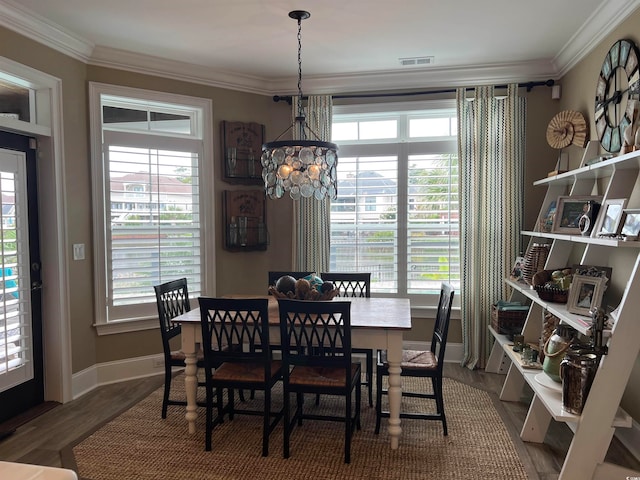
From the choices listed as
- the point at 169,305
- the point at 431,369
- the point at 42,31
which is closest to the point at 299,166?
the point at 169,305

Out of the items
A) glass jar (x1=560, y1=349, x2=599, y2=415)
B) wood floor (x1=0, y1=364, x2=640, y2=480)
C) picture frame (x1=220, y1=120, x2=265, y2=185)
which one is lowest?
wood floor (x1=0, y1=364, x2=640, y2=480)

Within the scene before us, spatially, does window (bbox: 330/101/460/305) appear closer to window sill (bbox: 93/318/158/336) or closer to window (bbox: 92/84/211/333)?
window (bbox: 92/84/211/333)

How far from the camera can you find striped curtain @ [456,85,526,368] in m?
4.26

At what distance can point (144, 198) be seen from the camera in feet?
13.5

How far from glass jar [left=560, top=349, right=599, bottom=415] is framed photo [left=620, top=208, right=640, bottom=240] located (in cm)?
67

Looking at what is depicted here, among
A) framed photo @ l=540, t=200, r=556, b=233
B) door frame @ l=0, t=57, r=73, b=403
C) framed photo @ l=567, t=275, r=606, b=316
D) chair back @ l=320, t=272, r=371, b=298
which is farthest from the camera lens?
chair back @ l=320, t=272, r=371, b=298

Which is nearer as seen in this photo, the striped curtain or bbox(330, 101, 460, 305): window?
the striped curtain

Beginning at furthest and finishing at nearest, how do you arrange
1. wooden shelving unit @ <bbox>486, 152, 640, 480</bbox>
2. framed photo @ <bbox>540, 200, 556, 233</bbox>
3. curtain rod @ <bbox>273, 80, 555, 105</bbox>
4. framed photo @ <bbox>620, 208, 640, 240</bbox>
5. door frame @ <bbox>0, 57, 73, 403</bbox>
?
curtain rod @ <bbox>273, 80, 555, 105</bbox>
framed photo @ <bbox>540, 200, 556, 233</bbox>
door frame @ <bbox>0, 57, 73, 403</bbox>
framed photo @ <bbox>620, 208, 640, 240</bbox>
wooden shelving unit @ <bbox>486, 152, 640, 480</bbox>

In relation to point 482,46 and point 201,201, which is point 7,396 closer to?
point 201,201

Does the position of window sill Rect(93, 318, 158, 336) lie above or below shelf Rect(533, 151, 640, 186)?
below

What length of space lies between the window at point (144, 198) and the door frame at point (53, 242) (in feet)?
1.16

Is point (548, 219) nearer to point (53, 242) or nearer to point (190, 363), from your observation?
point (190, 363)

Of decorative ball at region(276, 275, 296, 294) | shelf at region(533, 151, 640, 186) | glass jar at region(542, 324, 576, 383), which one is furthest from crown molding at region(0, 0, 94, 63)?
glass jar at region(542, 324, 576, 383)

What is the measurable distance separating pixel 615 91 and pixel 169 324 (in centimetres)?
357
